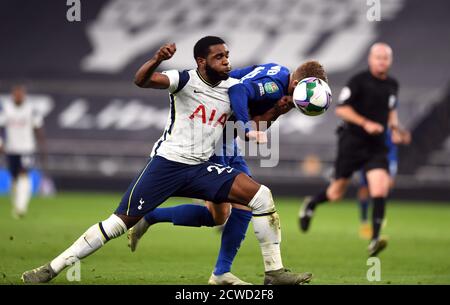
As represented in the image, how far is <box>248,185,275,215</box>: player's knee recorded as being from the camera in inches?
310

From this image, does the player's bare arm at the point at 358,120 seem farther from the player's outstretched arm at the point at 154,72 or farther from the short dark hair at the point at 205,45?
the player's outstretched arm at the point at 154,72

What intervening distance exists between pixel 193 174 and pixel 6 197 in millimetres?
14992

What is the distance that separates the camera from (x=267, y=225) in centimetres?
794

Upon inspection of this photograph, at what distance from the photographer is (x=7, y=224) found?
48.2 ft

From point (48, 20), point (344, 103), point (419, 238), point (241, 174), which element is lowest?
point (419, 238)

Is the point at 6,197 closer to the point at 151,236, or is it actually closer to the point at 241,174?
the point at 151,236

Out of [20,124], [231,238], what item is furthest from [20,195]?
[231,238]

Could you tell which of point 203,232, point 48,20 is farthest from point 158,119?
point 203,232

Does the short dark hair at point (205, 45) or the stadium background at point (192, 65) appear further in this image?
the stadium background at point (192, 65)

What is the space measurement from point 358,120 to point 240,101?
4383 mm

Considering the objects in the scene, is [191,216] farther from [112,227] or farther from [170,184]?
[112,227]

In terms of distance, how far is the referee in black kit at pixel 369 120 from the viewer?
39.8 ft

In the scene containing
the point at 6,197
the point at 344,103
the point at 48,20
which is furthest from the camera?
the point at 48,20

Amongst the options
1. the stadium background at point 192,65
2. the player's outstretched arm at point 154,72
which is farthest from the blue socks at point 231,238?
the stadium background at point 192,65
